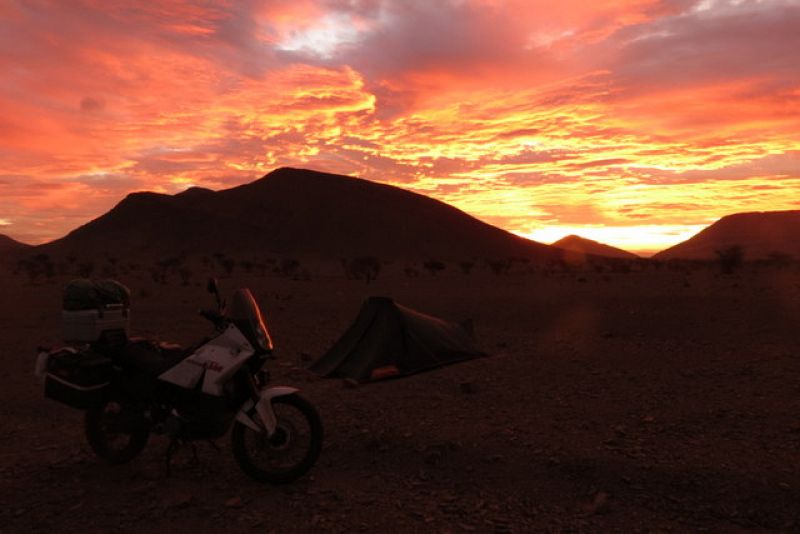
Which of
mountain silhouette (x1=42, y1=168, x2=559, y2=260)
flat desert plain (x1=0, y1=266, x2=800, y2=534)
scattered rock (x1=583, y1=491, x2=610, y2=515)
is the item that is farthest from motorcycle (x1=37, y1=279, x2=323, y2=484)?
mountain silhouette (x1=42, y1=168, x2=559, y2=260)

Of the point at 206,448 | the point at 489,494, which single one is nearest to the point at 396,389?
the point at 206,448

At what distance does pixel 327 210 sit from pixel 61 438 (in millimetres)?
104072

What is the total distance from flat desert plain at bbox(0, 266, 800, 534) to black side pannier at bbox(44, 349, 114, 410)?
2.52 feet

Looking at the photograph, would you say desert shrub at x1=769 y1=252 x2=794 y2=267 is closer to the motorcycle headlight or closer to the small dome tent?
the small dome tent

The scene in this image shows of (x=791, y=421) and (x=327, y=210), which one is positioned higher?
(x=327, y=210)

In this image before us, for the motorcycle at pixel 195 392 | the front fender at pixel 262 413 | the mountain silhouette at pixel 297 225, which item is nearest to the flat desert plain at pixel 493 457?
the motorcycle at pixel 195 392

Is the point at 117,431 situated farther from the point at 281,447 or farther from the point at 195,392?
the point at 281,447

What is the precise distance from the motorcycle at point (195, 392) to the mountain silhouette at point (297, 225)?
8721 centimetres

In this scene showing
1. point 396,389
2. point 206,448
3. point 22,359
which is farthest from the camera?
point 22,359

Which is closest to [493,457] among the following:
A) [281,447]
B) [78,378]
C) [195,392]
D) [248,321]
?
[281,447]

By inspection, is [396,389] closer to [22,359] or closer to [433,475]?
[433,475]

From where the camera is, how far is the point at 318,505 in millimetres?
5078

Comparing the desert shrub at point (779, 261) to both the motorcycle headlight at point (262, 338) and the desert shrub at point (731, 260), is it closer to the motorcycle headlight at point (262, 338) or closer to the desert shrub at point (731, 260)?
the desert shrub at point (731, 260)

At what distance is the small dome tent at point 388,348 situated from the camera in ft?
33.3
